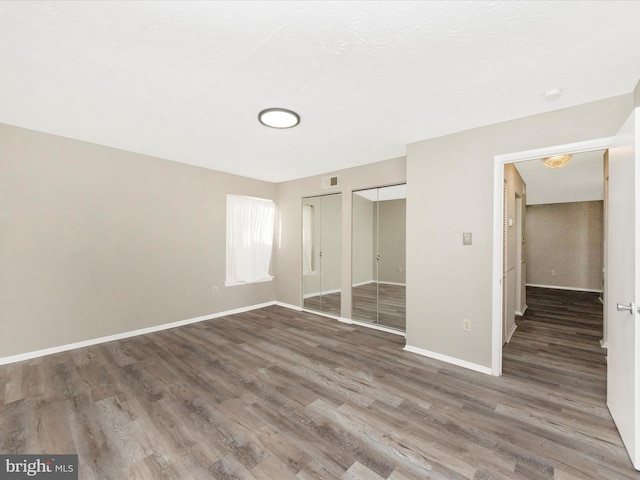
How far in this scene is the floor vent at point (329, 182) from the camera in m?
4.53

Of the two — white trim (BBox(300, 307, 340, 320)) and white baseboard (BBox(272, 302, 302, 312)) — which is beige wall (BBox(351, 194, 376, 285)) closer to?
white trim (BBox(300, 307, 340, 320))

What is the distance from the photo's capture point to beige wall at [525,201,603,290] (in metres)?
6.51

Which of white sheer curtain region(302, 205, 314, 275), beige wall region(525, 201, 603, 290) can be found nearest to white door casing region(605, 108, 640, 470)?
white sheer curtain region(302, 205, 314, 275)

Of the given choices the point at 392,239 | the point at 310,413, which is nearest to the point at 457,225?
the point at 392,239

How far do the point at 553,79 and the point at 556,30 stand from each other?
0.58m

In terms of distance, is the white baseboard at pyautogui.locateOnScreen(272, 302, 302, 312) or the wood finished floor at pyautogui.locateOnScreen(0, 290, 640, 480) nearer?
the wood finished floor at pyautogui.locateOnScreen(0, 290, 640, 480)

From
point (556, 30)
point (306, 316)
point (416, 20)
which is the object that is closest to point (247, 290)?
point (306, 316)

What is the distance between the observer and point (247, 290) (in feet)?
16.5

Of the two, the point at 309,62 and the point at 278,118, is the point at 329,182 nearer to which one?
the point at 278,118

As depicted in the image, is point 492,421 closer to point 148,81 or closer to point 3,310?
point 148,81

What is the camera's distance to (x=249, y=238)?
5062mm

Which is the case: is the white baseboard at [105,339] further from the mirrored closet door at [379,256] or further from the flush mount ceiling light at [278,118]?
the flush mount ceiling light at [278,118]

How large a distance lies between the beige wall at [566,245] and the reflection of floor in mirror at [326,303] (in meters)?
6.37

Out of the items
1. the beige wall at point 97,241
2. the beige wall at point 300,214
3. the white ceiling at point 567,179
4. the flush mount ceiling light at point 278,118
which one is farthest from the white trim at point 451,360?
the beige wall at point 97,241
